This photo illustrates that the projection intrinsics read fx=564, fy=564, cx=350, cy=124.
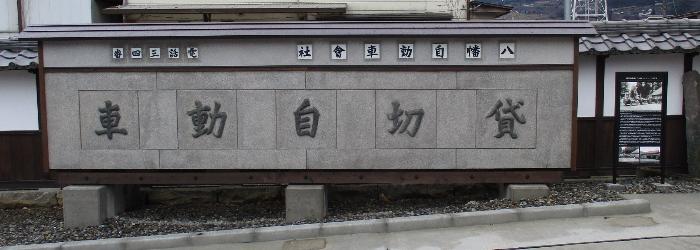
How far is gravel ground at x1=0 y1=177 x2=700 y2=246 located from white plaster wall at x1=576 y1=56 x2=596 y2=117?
145 cm

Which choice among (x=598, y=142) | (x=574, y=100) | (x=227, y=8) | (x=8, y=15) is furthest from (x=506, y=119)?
(x=8, y=15)

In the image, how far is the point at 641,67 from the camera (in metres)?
10.8

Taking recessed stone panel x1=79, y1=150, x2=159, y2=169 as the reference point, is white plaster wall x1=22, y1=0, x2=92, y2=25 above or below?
above

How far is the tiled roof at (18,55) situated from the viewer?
10.1m

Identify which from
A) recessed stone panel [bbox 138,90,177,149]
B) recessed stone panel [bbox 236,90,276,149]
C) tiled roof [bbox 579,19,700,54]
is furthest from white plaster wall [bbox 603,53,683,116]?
recessed stone panel [bbox 138,90,177,149]

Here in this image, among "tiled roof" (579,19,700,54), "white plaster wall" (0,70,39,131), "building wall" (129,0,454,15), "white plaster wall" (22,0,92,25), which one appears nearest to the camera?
"tiled roof" (579,19,700,54)

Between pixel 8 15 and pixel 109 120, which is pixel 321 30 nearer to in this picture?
pixel 109 120

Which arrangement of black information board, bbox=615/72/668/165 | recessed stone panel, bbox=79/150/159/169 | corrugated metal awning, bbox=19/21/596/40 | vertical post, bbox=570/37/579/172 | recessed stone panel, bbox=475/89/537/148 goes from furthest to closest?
1. black information board, bbox=615/72/668/165
2. recessed stone panel, bbox=79/150/159/169
3. recessed stone panel, bbox=475/89/537/148
4. vertical post, bbox=570/37/579/172
5. corrugated metal awning, bbox=19/21/596/40

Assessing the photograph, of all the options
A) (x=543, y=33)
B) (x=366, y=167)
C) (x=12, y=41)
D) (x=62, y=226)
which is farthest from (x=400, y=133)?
(x=12, y=41)

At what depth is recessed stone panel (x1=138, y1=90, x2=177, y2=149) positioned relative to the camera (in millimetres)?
8812

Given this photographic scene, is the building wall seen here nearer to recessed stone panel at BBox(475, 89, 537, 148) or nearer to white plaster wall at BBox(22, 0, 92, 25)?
white plaster wall at BBox(22, 0, 92, 25)

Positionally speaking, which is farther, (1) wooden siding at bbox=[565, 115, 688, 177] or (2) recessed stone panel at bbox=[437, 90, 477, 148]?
(1) wooden siding at bbox=[565, 115, 688, 177]

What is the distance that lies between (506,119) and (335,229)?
315 centimetres

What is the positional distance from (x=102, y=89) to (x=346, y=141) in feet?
12.8
